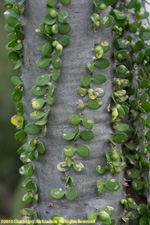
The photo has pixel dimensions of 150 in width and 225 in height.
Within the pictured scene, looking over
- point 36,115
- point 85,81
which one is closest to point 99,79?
point 85,81

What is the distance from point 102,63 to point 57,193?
25 cm

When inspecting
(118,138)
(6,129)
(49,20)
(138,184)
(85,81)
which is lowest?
(6,129)

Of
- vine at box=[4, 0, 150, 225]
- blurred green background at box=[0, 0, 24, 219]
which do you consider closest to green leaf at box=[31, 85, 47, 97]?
vine at box=[4, 0, 150, 225]

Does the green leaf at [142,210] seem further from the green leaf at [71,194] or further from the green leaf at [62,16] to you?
the green leaf at [62,16]

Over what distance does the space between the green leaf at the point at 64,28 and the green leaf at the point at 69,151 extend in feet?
0.67

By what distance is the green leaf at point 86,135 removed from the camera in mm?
464

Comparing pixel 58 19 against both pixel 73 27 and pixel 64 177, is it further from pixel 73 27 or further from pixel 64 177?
pixel 64 177

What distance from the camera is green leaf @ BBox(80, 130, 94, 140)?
46 cm

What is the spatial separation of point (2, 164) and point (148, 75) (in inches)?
→ 101

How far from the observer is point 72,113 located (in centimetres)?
47

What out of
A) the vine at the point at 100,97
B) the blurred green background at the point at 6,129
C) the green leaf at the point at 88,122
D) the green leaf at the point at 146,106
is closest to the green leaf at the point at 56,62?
the vine at the point at 100,97

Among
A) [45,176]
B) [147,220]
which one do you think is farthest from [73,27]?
[147,220]

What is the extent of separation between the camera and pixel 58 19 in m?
0.44

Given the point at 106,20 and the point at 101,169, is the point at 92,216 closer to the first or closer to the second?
the point at 101,169
